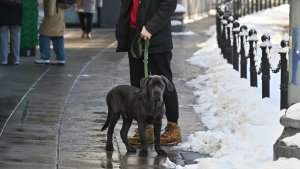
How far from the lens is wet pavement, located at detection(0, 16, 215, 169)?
21.5 ft

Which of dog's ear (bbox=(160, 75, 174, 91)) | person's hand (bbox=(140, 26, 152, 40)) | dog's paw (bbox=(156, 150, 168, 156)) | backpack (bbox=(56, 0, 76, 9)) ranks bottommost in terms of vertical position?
dog's paw (bbox=(156, 150, 168, 156))

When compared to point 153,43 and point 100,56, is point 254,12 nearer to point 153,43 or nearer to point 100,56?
point 100,56

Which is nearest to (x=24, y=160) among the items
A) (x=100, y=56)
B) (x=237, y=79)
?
(x=237, y=79)

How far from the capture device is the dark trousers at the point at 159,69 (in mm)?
7199

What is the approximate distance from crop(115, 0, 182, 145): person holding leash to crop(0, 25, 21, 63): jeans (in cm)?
614

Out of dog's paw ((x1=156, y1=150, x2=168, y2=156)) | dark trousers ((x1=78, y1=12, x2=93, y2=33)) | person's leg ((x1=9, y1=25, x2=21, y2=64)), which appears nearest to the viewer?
dog's paw ((x1=156, y1=150, x2=168, y2=156))

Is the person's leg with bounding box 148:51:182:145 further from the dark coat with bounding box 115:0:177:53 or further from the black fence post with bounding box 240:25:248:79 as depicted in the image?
the black fence post with bounding box 240:25:248:79

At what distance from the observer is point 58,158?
21.5 ft

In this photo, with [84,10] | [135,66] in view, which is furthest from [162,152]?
[84,10]

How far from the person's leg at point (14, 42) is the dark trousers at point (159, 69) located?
6.25 metres

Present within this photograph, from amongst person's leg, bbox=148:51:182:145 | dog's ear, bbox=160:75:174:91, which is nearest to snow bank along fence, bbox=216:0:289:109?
person's leg, bbox=148:51:182:145

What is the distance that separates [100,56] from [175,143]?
26.5ft

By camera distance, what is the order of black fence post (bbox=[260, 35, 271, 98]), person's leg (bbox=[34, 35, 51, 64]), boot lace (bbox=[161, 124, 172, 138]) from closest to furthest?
boot lace (bbox=[161, 124, 172, 138]), black fence post (bbox=[260, 35, 271, 98]), person's leg (bbox=[34, 35, 51, 64])

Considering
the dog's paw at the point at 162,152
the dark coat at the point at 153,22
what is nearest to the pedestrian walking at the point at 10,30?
the dark coat at the point at 153,22
